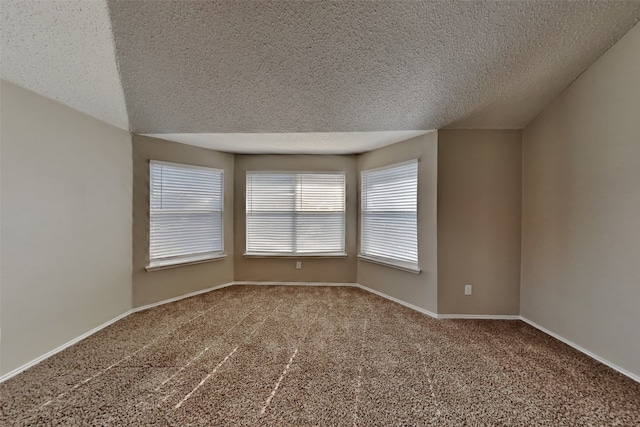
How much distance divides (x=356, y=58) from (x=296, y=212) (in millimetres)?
2438

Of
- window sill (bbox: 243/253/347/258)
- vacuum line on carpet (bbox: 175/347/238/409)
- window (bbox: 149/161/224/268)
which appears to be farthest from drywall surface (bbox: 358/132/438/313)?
window (bbox: 149/161/224/268)

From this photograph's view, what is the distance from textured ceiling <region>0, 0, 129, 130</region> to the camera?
1575mm

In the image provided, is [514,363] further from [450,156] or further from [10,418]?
[10,418]

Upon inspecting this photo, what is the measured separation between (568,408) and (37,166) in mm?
4237

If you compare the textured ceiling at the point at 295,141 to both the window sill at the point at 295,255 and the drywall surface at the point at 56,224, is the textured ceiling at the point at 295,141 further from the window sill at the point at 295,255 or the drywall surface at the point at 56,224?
the window sill at the point at 295,255

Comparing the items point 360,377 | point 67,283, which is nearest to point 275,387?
point 360,377

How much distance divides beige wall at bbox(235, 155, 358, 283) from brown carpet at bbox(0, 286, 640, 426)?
1259 mm

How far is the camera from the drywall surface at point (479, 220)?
2826mm

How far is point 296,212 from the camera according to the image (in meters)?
3.99

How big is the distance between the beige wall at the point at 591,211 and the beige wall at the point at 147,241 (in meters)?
4.06

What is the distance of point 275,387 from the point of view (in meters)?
1.74

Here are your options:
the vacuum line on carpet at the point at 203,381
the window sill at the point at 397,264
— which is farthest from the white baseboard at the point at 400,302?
the vacuum line on carpet at the point at 203,381

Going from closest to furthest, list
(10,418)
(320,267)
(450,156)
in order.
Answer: (10,418) → (450,156) → (320,267)

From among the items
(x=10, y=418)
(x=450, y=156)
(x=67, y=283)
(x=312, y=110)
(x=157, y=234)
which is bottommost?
(x=10, y=418)
